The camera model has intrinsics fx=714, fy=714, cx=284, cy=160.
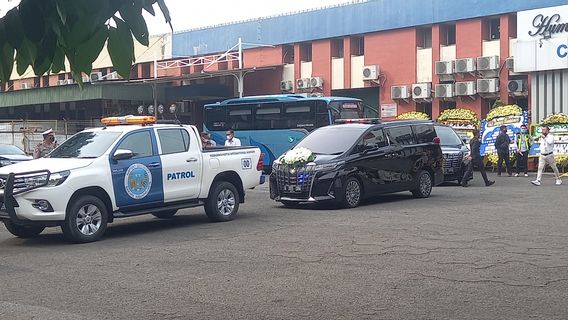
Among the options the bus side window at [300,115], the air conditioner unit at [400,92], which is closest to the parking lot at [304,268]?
the bus side window at [300,115]

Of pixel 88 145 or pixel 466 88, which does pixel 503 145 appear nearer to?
pixel 466 88

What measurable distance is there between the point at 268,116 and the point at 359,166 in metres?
13.0

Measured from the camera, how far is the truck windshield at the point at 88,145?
11.7 metres

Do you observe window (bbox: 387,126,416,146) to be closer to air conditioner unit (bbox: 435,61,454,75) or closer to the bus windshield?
the bus windshield

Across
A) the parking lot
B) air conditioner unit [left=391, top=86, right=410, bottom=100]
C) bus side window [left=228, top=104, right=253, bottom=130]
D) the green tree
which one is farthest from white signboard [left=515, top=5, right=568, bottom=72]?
the green tree

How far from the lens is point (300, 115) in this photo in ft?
87.1

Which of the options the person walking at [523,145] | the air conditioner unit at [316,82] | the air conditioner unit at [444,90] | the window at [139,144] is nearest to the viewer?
the window at [139,144]

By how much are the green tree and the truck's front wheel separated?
1022 centimetres

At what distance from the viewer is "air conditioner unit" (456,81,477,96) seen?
29.8 meters

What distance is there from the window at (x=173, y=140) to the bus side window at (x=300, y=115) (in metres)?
13.4

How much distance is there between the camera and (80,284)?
7.95 metres

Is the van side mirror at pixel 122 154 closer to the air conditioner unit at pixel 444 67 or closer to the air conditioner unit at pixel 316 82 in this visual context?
the air conditioner unit at pixel 444 67

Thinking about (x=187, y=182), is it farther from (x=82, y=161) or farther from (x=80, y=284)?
(x=80, y=284)

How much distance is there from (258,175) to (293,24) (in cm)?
2439
